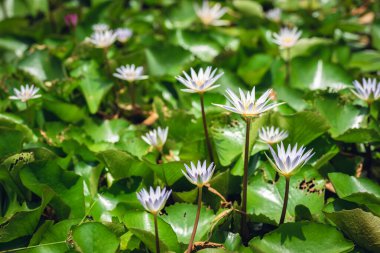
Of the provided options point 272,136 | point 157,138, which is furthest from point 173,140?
point 272,136

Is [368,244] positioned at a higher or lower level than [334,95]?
lower

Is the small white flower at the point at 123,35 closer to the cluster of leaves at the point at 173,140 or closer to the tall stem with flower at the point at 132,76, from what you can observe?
the cluster of leaves at the point at 173,140

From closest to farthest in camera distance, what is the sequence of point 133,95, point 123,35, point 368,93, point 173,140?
point 368,93
point 173,140
point 133,95
point 123,35

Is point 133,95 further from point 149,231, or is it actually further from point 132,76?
point 149,231

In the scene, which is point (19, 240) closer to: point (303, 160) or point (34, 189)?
point (34, 189)

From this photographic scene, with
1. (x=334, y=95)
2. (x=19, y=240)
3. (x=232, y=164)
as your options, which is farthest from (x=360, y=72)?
(x=19, y=240)

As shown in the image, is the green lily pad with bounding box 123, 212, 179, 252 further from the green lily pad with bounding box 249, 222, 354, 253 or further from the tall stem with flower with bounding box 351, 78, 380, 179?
the tall stem with flower with bounding box 351, 78, 380, 179

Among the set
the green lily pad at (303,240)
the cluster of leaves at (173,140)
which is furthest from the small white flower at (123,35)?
the green lily pad at (303,240)
